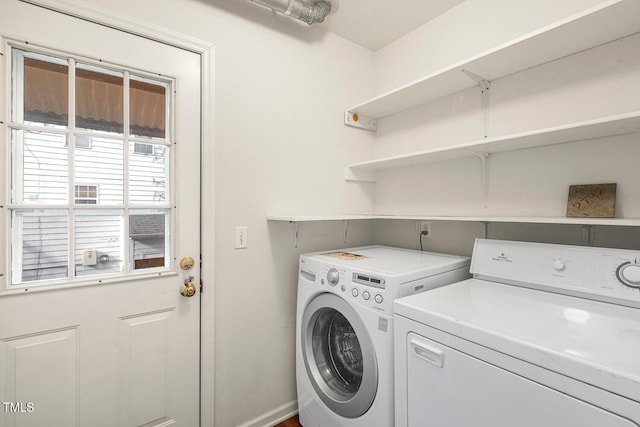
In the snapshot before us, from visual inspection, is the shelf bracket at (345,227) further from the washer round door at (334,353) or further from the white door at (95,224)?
the white door at (95,224)

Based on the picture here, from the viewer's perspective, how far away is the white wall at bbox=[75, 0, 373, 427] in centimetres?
157

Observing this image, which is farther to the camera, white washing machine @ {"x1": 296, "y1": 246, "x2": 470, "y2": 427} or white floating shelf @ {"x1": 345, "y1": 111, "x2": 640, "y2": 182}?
white washing machine @ {"x1": 296, "y1": 246, "x2": 470, "y2": 427}

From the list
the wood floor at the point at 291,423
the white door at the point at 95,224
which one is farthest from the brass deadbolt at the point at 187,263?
the wood floor at the point at 291,423

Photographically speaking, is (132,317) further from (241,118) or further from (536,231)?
(536,231)

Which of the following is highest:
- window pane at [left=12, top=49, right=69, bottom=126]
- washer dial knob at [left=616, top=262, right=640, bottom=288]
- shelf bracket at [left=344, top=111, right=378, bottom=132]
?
shelf bracket at [left=344, top=111, right=378, bottom=132]

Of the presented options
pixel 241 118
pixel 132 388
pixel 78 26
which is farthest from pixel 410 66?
pixel 132 388

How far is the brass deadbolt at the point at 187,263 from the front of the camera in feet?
4.78

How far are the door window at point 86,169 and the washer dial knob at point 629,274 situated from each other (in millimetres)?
1885

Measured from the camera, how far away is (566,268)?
3.83 ft

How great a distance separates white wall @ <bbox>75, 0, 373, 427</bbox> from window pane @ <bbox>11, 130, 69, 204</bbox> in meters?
0.58

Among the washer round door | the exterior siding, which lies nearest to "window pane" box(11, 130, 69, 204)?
the exterior siding

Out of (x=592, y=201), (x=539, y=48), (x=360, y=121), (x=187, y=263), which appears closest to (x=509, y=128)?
(x=539, y=48)

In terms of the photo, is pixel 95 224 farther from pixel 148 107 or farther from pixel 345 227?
pixel 345 227

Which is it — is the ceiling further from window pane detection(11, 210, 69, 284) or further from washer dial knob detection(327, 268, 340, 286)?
window pane detection(11, 210, 69, 284)
